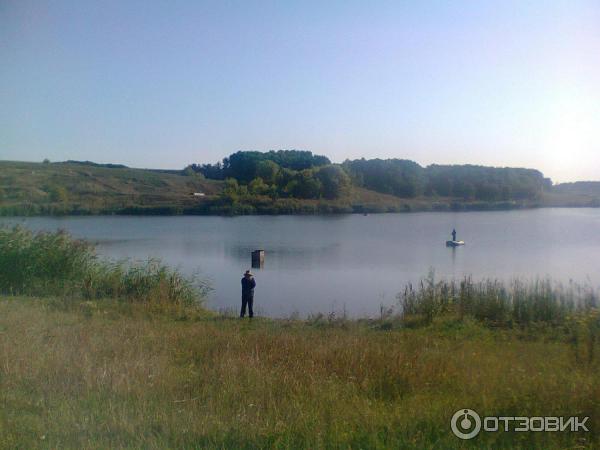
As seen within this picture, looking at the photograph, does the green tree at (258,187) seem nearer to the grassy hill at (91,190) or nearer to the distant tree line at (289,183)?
the distant tree line at (289,183)

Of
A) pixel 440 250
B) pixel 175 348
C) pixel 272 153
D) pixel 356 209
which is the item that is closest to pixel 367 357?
pixel 175 348

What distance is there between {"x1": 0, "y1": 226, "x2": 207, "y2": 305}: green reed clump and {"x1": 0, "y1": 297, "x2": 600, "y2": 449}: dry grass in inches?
295

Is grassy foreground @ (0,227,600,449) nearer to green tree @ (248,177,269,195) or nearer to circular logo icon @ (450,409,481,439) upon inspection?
circular logo icon @ (450,409,481,439)

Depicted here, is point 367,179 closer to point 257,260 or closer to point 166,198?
point 166,198

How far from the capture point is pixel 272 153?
85.6 m

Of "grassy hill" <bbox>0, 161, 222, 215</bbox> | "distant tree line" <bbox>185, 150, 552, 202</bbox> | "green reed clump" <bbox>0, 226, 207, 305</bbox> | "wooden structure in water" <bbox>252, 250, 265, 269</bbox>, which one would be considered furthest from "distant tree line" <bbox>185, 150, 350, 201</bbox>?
"green reed clump" <bbox>0, 226, 207, 305</bbox>

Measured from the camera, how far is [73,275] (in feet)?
56.0

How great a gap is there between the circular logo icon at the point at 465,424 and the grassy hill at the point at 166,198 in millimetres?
42861

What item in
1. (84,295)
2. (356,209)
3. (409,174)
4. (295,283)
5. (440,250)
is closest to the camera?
(84,295)

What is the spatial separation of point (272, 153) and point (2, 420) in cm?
8179

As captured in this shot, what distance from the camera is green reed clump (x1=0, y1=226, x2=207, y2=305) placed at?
52.6ft

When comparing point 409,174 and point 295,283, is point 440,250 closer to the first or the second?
point 295,283

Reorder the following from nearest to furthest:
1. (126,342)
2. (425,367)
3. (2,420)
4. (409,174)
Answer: (2,420) → (425,367) → (126,342) → (409,174)

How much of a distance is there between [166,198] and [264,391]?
199 feet
